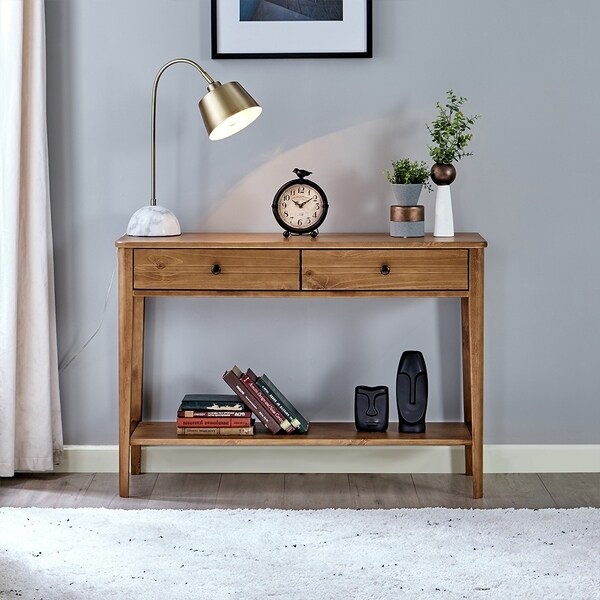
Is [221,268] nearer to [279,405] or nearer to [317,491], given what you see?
[279,405]

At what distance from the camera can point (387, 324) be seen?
321cm

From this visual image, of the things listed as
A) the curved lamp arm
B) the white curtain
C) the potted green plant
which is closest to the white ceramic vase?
the potted green plant

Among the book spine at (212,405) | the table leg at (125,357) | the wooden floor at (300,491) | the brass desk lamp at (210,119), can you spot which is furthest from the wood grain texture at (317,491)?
the brass desk lamp at (210,119)

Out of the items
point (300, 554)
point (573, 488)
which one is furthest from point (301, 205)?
point (573, 488)

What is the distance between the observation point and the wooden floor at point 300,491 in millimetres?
2949

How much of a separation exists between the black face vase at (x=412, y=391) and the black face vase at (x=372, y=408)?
0.05 meters

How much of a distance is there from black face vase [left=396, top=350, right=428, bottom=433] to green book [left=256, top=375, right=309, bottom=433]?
31 cm

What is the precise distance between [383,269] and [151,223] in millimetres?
698

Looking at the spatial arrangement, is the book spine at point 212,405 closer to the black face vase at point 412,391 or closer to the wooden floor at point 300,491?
the wooden floor at point 300,491

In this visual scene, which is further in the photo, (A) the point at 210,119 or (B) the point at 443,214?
(B) the point at 443,214

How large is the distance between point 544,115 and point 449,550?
1.41 m

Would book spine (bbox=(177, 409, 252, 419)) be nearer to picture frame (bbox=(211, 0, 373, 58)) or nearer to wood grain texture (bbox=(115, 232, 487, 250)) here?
wood grain texture (bbox=(115, 232, 487, 250))

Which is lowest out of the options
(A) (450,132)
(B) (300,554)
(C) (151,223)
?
(B) (300,554)

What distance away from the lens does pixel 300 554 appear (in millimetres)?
2529
